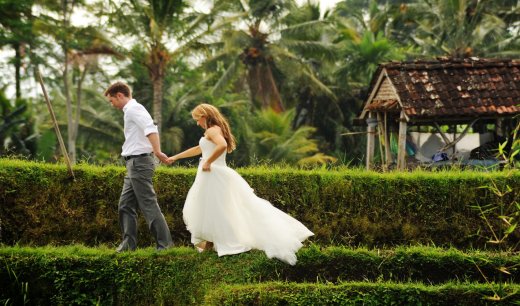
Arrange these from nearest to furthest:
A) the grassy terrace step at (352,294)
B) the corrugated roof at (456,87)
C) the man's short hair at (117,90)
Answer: the grassy terrace step at (352,294) → the man's short hair at (117,90) → the corrugated roof at (456,87)

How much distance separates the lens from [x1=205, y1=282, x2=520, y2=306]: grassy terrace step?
6.72 m

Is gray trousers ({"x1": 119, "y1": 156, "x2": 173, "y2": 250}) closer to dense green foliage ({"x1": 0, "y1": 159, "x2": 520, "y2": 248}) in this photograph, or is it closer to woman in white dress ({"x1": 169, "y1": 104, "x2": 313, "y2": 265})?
woman in white dress ({"x1": 169, "y1": 104, "x2": 313, "y2": 265})

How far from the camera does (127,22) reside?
3206 cm

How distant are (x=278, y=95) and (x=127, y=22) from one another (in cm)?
941

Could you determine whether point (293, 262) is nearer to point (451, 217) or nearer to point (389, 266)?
point (389, 266)

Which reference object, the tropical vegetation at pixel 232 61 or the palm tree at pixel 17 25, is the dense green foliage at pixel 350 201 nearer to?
the tropical vegetation at pixel 232 61

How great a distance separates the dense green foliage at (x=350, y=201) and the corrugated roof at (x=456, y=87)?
6.01 m

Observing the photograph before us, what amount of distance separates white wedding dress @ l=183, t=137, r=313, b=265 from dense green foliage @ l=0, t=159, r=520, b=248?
1493mm

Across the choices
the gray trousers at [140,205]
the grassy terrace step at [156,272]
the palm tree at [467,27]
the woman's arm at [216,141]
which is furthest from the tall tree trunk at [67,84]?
the woman's arm at [216,141]

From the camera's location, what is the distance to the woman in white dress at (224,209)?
7973mm

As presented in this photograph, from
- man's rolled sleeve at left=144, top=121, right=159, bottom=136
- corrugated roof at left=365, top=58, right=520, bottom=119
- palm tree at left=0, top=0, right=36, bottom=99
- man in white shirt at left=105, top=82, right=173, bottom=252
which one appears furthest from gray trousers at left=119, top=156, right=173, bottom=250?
palm tree at left=0, top=0, right=36, bottom=99

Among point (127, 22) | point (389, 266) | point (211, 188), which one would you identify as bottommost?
point (389, 266)

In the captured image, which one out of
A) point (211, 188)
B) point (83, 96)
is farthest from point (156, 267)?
point (83, 96)

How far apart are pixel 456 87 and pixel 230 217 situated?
9366 millimetres
